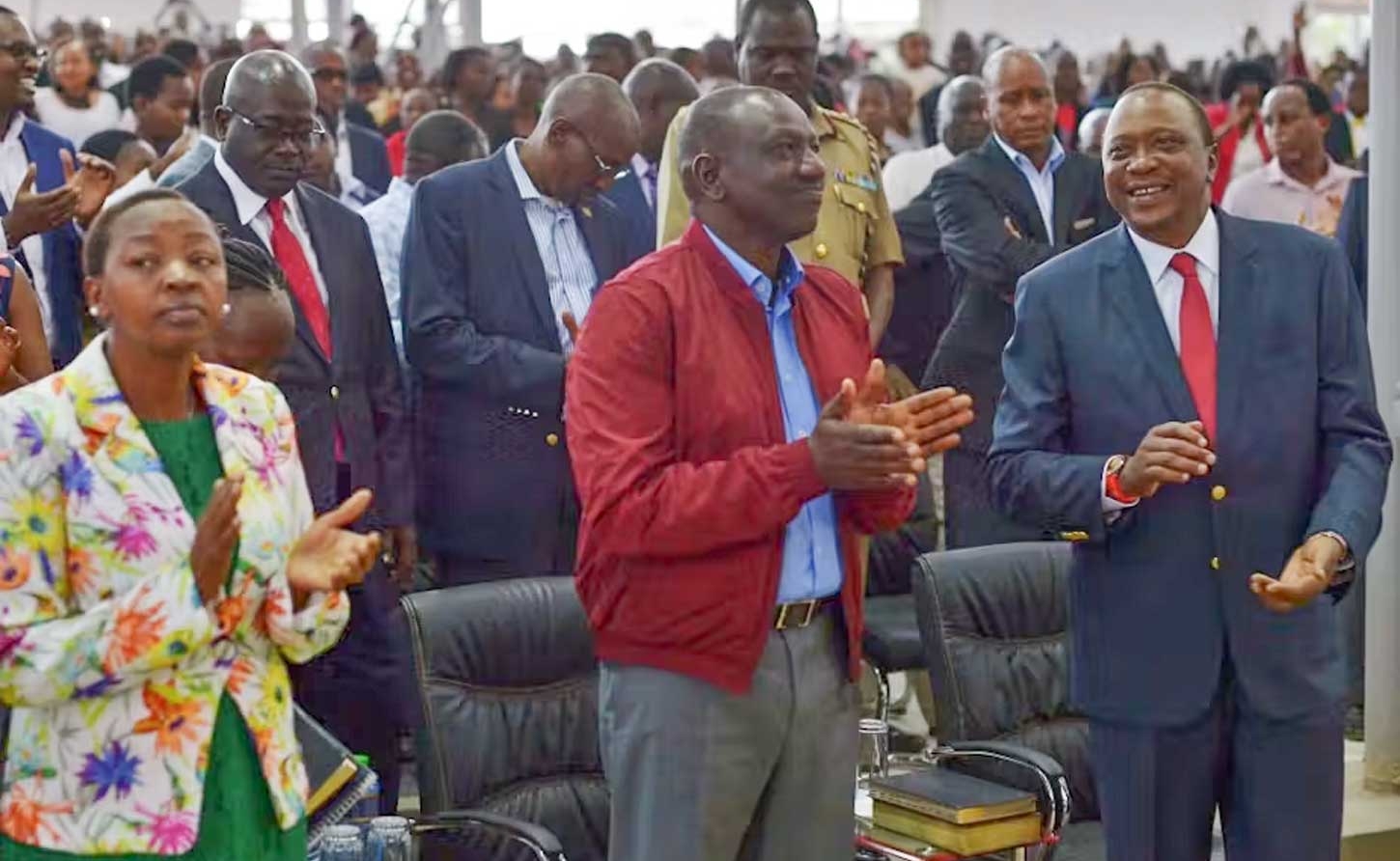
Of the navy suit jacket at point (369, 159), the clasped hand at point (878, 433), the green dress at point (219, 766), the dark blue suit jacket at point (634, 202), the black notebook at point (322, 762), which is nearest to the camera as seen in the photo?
the green dress at point (219, 766)

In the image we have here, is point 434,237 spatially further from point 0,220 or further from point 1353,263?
point 1353,263

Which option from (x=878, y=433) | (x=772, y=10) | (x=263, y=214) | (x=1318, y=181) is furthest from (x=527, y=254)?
(x=1318, y=181)

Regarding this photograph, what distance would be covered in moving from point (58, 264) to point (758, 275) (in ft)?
9.18

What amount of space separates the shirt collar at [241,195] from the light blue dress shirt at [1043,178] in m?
2.37

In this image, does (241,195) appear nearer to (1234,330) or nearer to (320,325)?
(320,325)

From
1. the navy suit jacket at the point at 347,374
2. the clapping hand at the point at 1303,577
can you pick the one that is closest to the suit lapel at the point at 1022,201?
the navy suit jacket at the point at 347,374

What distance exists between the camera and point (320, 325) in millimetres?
5176

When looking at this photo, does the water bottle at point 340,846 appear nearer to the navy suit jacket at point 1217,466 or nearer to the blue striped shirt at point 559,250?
the navy suit jacket at point 1217,466

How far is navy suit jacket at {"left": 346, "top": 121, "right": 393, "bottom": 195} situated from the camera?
10.4m

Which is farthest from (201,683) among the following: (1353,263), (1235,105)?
(1235,105)

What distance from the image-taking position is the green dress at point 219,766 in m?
3.13

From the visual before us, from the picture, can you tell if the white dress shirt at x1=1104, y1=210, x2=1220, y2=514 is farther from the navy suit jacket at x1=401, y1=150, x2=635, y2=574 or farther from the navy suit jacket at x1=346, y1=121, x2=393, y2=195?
the navy suit jacket at x1=346, y1=121, x2=393, y2=195

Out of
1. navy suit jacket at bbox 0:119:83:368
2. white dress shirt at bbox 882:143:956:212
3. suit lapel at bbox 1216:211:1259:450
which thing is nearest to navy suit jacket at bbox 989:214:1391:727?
suit lapel at bbox 1216:211:1259:450

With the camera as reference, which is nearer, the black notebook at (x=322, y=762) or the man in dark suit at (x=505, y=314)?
the black notebook at (x=322, y=762)
